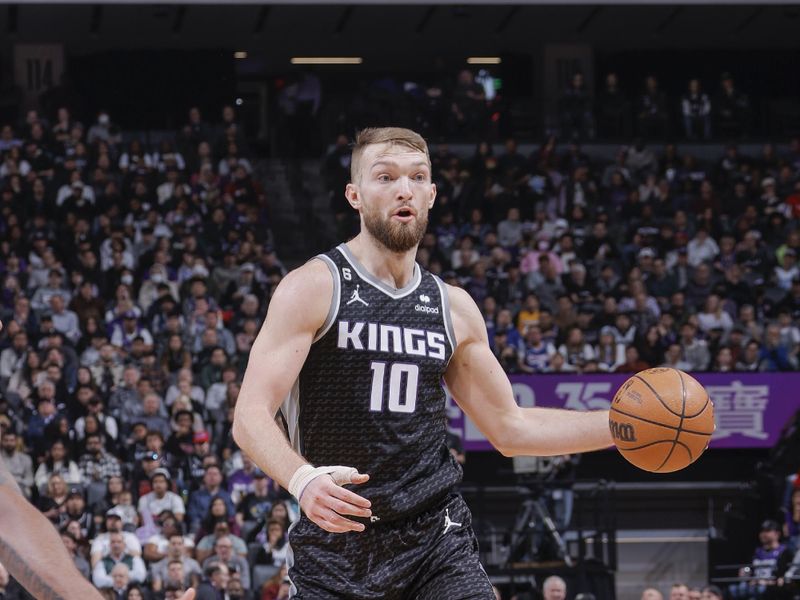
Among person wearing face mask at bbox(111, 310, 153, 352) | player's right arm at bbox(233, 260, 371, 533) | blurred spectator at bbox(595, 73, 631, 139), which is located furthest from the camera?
blurred spectator at bbox(595, 73, 631, 139)

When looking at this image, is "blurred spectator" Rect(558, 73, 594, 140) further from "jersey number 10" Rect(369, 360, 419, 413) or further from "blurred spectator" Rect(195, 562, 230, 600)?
"jersey number 10" Rect(369, 360, 419, 413)

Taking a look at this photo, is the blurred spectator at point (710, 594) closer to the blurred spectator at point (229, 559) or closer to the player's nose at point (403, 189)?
the blurred spectator at point (229, 559)

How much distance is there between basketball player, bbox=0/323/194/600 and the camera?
337 centimetres

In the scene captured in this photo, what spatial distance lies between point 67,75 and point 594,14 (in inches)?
389

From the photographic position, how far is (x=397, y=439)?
18.1 ft

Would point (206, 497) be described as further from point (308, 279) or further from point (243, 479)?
point (308, 279)

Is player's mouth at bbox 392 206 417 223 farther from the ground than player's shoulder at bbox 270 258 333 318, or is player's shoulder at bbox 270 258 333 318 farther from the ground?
player's mouth at bbox 392 206 417 223

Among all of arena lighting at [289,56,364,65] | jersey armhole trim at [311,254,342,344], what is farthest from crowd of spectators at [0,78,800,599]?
jersey armhole trim at [311,254,342,344]

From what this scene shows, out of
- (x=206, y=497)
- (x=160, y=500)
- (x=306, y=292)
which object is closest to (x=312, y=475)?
(x=306, y=292)

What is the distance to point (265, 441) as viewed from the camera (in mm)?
5023

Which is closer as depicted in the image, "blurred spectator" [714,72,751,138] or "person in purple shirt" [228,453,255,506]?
"person in purple shirt" [228,453,255,506]

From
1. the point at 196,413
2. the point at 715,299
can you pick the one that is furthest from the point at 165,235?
the point at 715,299

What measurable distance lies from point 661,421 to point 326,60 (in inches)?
972

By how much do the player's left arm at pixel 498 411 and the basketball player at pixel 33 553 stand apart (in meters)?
2.62
